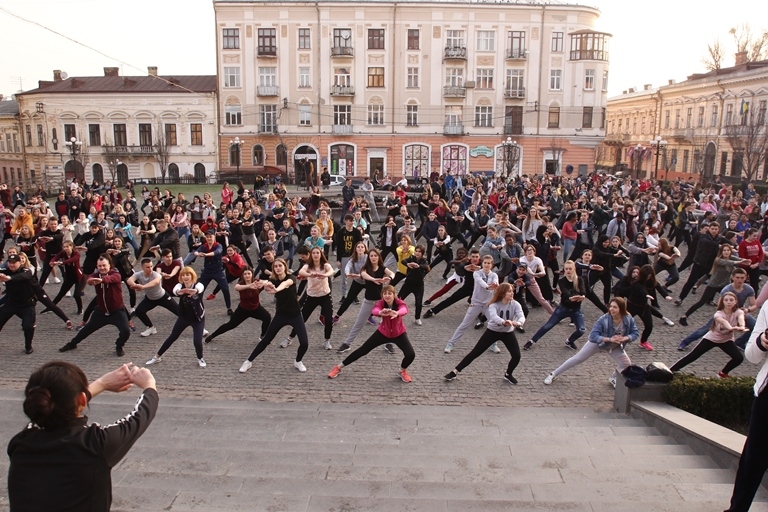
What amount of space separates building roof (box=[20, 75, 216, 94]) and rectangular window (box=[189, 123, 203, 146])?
8.77ft

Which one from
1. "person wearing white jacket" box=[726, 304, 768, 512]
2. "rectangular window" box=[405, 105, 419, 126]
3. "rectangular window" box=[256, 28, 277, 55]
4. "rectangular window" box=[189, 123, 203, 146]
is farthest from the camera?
"rectangular window" box=[189, 123, 203, 146]

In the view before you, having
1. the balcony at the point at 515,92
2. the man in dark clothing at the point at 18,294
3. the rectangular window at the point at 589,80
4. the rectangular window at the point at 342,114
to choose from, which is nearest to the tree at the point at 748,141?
the rectangular window at the point at 589,80

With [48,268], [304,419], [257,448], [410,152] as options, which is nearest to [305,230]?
[48,268]

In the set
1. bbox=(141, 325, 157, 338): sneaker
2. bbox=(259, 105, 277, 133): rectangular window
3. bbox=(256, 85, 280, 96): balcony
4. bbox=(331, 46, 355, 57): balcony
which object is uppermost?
A: bbox=(331, 46, 355, 57): balcony

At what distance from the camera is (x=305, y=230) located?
15586 mm

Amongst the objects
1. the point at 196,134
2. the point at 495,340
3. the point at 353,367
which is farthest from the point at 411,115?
the point at 495,340

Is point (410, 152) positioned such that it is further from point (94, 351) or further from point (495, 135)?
point (94, 351)

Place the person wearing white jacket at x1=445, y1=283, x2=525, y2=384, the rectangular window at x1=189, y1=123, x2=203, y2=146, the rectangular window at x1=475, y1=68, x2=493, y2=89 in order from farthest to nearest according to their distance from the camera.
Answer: the rectangular window at x1=189, y1=123, x2=203, y2=146
the rectangular window at x1=475, y1=68, x2=493, y2=89
the person wearing white jacket at x1=445, y1=283, x2=525, y2=384

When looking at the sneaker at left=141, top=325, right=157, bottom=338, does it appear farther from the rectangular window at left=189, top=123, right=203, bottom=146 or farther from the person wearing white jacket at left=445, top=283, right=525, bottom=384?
the rectangular window at left=189, top=123, right=203, bottom=146

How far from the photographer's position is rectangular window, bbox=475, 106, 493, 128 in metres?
47.6

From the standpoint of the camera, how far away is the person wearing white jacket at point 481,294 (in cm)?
962

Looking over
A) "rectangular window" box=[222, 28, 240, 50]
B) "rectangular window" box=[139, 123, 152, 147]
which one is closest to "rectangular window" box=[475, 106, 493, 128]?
"rectangular window" box=[222, 28, 240, 50]

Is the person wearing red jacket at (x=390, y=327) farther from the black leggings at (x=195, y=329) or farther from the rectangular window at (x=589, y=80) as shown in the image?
the rectangular window at (x=589, y=80)

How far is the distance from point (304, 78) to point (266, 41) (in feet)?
12.9
